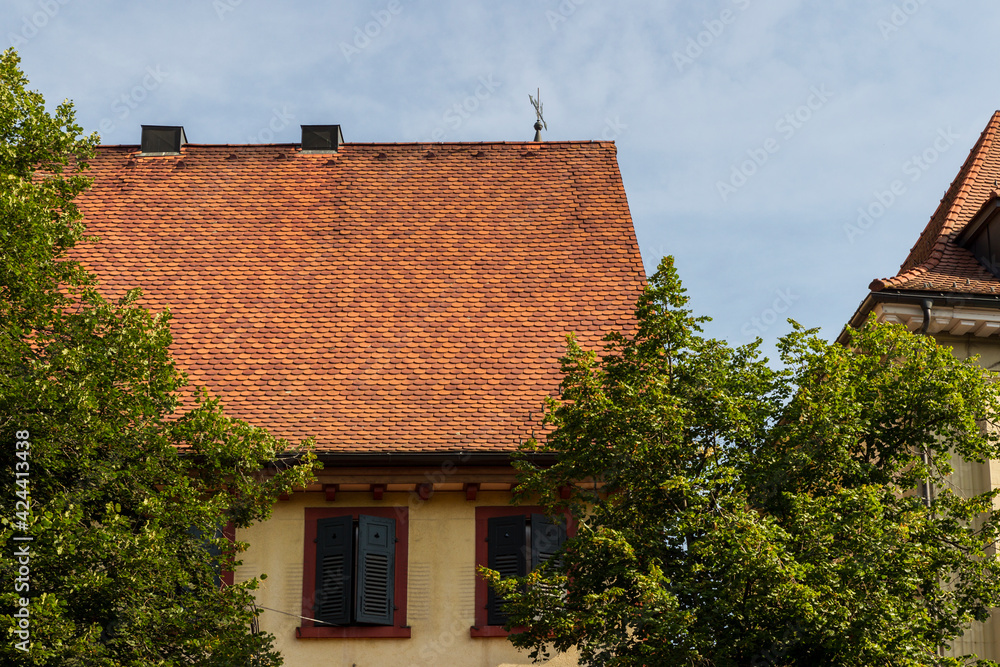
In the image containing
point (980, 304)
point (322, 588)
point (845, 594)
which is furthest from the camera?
point (980, 304)

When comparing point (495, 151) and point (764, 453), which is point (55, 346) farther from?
point (495, 151)

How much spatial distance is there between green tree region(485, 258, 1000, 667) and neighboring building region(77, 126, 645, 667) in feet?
10.3

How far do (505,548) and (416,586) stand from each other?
1.13m

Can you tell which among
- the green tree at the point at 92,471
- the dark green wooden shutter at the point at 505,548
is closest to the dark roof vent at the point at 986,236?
the dark green wooden shutter at the point at 505,548

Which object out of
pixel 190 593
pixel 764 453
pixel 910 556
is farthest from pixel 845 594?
pixel 190 593

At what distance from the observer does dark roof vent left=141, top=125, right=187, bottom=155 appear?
835 inches

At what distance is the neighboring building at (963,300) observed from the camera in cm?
1533

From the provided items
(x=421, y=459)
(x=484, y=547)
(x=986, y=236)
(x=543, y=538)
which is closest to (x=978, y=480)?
(x=986, y=236)

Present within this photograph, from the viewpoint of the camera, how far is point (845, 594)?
9.86 metres

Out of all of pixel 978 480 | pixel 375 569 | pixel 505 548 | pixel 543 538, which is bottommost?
pixel 375 569

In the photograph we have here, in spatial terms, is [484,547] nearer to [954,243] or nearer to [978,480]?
[978,480]

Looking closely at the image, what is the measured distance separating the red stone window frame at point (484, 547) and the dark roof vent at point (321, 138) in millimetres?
8590

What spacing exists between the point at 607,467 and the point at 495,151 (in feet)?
35.6

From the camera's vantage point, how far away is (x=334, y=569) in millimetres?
14789
